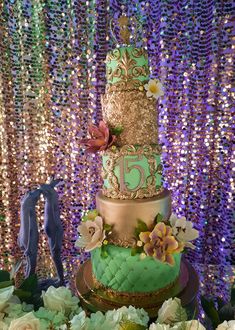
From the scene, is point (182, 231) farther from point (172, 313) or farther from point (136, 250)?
point (172, 313)

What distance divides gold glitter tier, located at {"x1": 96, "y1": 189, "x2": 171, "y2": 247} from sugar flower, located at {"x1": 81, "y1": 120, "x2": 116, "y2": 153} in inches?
7.1

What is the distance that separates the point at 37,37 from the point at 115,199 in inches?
44.8

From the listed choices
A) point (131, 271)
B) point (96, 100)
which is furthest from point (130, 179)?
point (96, 100)

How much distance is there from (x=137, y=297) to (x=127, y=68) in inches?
29.7

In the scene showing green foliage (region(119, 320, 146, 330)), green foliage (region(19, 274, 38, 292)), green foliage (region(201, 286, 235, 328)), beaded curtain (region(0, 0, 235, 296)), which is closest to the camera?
green foliage (region(119, 320, 146, 330))

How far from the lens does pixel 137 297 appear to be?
96cm

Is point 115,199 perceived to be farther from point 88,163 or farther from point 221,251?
point 221,251

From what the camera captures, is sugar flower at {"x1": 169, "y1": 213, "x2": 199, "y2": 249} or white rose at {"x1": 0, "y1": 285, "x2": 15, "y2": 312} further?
sugar flower at {"x1": 169, "y1": 213, "x2": 199, "y2": 249}

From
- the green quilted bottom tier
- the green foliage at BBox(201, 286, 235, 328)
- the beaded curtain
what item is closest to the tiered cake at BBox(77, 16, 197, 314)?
the green quilted bottom tier

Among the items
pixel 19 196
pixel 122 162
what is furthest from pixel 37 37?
pixel 122 162

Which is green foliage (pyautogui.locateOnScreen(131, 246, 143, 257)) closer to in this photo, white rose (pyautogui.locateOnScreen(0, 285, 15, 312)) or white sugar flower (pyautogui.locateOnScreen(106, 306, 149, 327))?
white sugar flower (pyautogui.locateOnScreen(106, 306, 149, 327))

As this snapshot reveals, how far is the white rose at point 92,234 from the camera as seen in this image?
3.13 feet

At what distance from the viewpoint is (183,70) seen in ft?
5.18

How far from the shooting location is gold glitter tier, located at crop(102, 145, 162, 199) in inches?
38.0
